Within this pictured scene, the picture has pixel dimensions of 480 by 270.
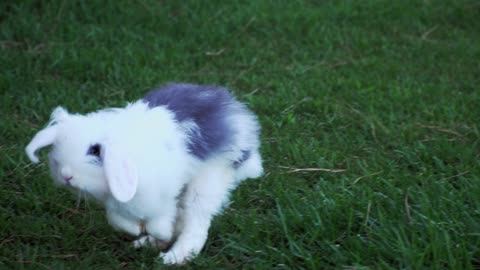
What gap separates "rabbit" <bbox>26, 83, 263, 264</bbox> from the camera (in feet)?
9.01

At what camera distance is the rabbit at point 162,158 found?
2.75 meters

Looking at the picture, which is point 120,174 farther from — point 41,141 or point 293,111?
point 293,111

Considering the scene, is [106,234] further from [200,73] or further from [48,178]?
[200,73]

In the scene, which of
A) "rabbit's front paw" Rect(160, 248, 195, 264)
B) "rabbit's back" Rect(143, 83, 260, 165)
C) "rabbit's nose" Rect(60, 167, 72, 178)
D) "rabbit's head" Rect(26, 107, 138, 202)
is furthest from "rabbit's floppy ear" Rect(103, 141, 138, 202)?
"rabbit's front paw" Rect(160, 248, 195, 264)

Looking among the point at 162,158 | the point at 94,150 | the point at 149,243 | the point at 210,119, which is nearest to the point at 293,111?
the point at 210,119

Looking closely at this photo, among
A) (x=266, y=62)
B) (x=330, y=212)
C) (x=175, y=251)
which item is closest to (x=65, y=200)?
(x=175, y=251)

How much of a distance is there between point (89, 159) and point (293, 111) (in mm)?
2255

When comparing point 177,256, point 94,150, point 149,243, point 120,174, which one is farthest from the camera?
point 149,243

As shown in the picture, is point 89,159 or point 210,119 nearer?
point 89,159

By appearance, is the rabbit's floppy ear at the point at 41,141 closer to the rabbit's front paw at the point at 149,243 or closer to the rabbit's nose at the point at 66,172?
the rabbit's nose at the point at 66,172

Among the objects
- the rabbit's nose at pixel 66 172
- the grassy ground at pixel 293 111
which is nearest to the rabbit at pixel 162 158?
the rabbit's nose at pixel 66 172

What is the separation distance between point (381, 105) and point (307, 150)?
96 centimetres

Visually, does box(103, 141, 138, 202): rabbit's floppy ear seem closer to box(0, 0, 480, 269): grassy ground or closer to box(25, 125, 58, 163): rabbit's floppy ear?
box(25, 125, 58, 163): rabbit's floppy ear

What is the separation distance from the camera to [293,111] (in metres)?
4.79
